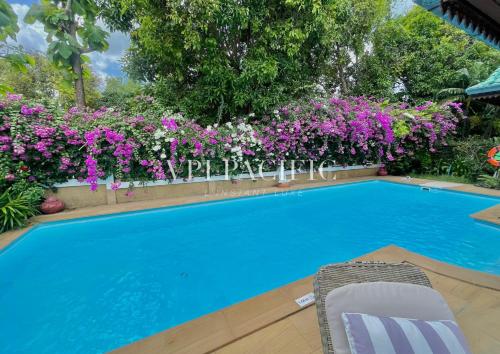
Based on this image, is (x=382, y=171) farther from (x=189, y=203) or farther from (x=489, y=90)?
(x=189, y=203)

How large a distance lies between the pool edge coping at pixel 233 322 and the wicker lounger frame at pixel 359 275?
724mm

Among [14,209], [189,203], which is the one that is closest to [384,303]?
[189,203]

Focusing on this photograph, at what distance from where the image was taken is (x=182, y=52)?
22.3 ft

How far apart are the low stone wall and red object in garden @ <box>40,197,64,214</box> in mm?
217

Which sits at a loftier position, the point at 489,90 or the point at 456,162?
the point at 489,90

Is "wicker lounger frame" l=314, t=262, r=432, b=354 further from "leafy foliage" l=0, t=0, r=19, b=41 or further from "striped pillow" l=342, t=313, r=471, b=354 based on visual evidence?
"leafy foliage" l=0, t=0, r=19, b=41

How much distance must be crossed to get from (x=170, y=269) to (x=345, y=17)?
37.8 ft

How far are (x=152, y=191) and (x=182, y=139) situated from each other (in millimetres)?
1516

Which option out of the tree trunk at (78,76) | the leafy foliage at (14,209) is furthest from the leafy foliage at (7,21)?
the tree trunk at (78,76)

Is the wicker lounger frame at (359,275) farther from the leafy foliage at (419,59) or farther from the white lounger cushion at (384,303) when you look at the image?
the leafy foliage at (419,59)

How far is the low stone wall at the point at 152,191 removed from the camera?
5183 millimetres

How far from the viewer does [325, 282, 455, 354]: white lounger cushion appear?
1.20 meters

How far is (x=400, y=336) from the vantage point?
3.43 ft

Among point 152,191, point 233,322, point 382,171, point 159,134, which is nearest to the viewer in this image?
point 233,322
